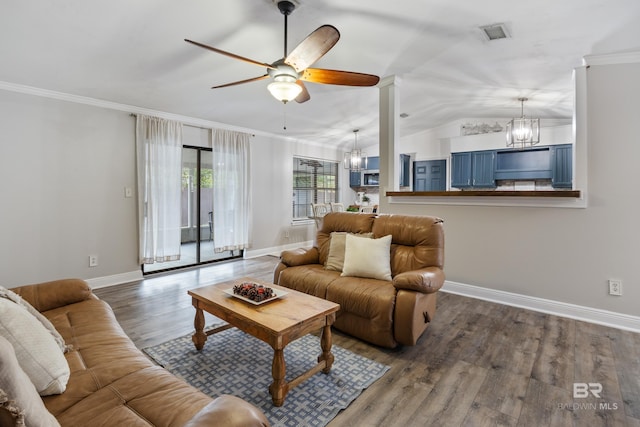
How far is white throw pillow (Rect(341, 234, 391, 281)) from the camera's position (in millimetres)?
2834

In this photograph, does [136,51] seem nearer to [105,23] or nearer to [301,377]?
[105,23]

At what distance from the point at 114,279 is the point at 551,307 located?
5241 mm

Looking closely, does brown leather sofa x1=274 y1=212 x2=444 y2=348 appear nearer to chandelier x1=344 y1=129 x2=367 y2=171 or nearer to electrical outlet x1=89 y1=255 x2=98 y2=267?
electrical outlet x1=89 y1=255 x2=98 y2=267

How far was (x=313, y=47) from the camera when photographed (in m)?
2.18

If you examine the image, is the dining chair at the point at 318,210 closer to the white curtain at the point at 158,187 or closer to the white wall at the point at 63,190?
the white curtain at the point at 158,187

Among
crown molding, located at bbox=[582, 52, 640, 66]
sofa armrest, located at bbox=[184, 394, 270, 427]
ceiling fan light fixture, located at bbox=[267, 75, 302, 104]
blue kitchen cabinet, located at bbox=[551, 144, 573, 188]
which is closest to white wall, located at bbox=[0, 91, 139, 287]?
ceiling fan light fixture, located at bbox=[267, 75, 302, 104]

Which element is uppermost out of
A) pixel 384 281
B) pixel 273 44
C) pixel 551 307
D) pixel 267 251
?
pixel 273 44

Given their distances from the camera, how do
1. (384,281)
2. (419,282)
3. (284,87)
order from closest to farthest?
(419,282) → (284,87) → (384,281)

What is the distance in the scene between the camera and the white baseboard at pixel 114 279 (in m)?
4.11

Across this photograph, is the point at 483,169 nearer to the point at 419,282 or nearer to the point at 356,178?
the point at 356,178

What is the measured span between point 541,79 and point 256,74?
3.62m

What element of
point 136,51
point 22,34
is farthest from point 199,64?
point 22,34

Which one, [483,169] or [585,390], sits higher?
[483,169]

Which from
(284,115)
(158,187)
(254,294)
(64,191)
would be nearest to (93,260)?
(64,191)
